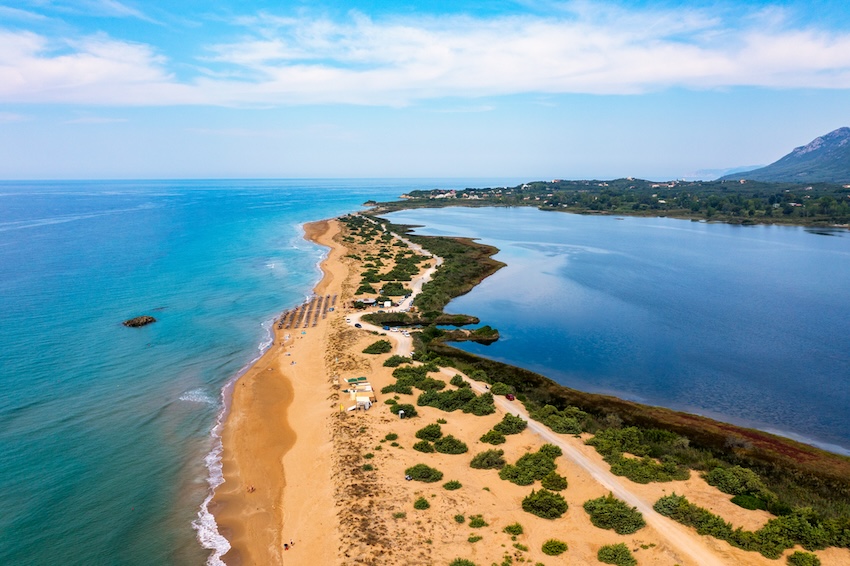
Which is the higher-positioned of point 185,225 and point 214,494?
point 185,225

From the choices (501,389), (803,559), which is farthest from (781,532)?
(501,389)

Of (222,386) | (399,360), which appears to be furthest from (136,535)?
(399,360)

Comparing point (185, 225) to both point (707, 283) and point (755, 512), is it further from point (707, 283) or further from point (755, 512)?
point (755, 512)

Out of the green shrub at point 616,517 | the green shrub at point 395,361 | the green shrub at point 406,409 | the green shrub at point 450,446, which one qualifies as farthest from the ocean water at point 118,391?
the green shrub at point 616,517

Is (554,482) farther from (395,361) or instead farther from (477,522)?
(395,361)

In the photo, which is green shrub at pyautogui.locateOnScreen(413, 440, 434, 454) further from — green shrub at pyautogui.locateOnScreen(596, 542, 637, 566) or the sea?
the sea

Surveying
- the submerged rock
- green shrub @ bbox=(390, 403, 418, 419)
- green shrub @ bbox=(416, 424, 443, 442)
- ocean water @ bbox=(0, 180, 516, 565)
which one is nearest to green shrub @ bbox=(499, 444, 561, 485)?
green shrub @ bbox=(416, 424, 443, 442)
